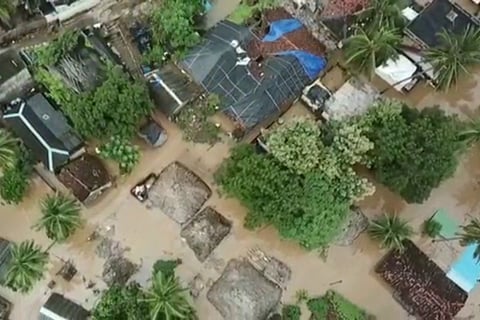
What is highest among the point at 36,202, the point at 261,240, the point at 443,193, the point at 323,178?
the point at 443,193

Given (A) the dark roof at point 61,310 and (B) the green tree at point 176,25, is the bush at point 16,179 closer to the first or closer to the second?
(A) the dark roof at point 61,310

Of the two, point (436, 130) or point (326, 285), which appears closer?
point (436, 130)

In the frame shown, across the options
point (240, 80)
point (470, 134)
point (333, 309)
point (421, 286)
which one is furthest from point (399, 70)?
point (333, 309)

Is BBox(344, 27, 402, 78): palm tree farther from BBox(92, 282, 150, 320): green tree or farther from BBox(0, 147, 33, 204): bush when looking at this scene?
BBox(0, 147, 33, 204): bush

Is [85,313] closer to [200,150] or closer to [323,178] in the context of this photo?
[200,150]

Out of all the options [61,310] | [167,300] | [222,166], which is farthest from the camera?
[222,166]

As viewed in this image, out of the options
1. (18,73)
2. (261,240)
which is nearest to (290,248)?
(261,240)

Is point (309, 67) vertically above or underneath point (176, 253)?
A: above

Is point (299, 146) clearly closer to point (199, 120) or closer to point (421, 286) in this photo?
point (199, 120)
